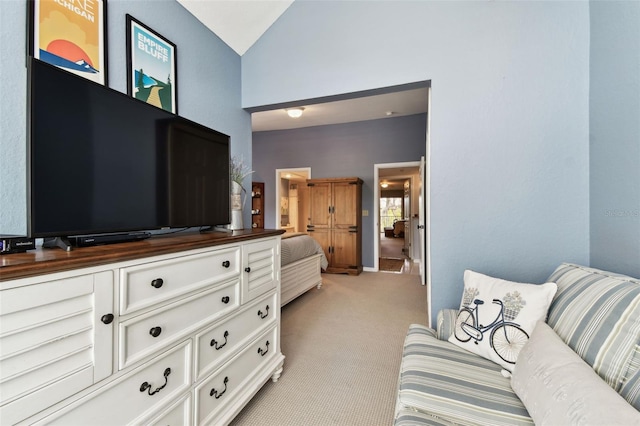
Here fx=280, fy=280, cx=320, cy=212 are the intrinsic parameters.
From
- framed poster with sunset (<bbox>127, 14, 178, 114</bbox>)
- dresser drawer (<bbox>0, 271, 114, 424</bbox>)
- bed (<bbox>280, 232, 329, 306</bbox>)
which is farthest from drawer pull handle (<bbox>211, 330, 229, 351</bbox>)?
bed (<bbox>280, 232, 329, 306</bbox>)

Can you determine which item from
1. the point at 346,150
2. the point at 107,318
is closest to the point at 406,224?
the point at 346,150

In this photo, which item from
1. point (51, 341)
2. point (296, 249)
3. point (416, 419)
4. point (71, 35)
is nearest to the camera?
point (51, 341)

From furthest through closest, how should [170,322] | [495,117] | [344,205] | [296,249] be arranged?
[344,205]
[296,249]
[495,117]
[170,322]

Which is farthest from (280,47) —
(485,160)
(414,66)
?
(485,160)

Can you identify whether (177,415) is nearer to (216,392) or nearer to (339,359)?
(216,392)

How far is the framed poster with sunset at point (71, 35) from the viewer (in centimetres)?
119

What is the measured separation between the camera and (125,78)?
1558mm

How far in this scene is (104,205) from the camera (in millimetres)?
1139

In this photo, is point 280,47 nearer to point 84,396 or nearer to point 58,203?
point 58,203

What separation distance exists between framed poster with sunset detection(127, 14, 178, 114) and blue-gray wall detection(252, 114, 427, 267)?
3988mm

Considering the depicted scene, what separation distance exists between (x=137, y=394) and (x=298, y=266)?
265 cm

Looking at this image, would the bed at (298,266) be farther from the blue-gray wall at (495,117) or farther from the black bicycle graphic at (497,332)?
the black bicycle graphic at (497,332)

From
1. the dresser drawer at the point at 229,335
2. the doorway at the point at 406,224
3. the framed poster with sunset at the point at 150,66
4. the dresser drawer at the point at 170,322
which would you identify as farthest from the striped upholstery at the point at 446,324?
the doorway at the point at 406,224

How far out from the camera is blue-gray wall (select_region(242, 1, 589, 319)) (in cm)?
181
